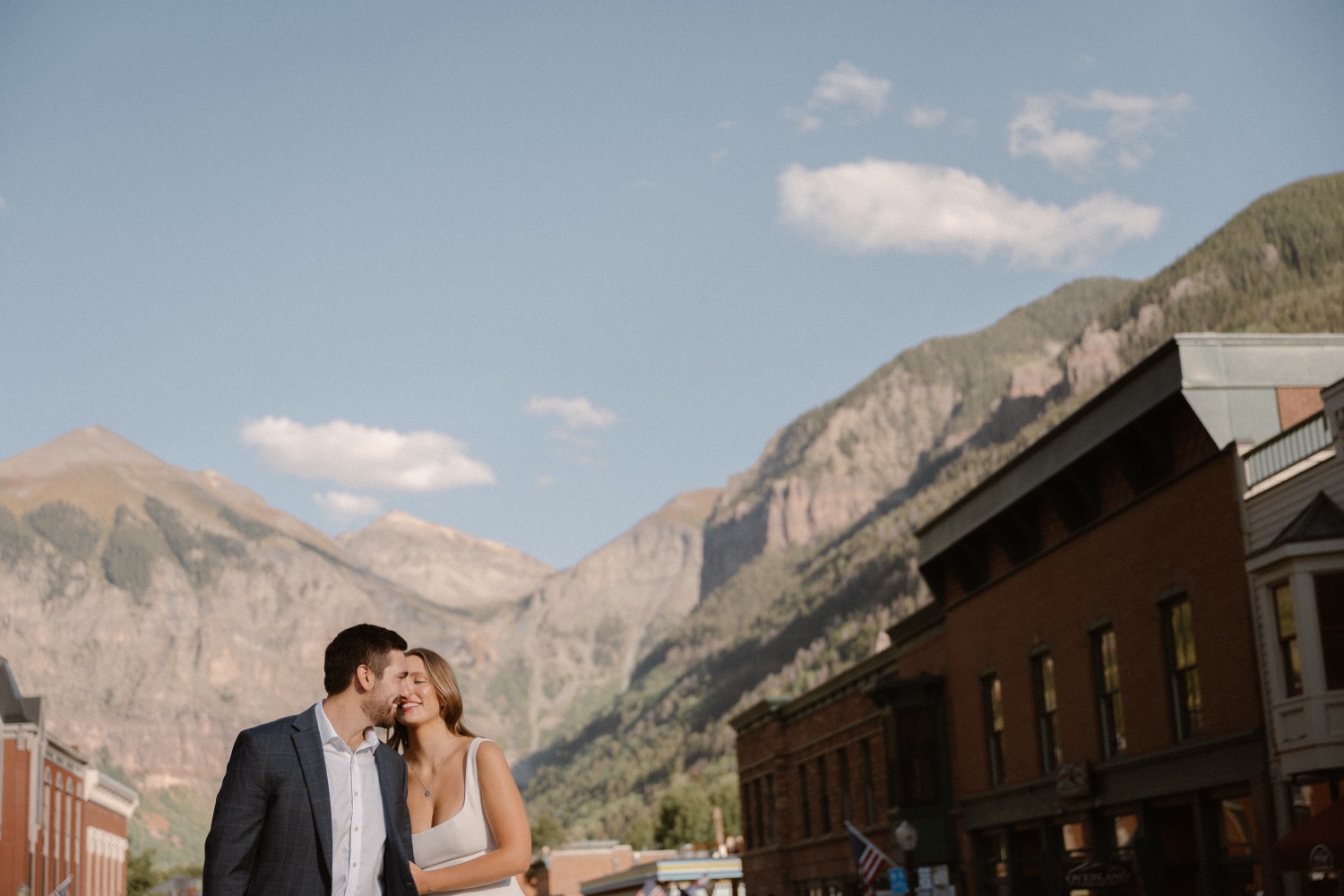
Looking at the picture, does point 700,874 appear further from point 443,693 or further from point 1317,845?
point 443,693

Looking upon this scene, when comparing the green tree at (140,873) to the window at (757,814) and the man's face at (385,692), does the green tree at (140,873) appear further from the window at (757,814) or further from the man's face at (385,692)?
the man's face at (385,692)

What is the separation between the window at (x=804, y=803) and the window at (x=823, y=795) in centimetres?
152

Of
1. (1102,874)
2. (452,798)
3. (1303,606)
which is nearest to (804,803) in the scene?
(1102,874)

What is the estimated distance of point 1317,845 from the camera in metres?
20.2

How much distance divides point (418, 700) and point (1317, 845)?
1729 centimetres

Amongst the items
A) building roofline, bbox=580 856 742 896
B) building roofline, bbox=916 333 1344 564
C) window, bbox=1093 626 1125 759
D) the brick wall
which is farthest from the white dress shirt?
building roofline, bbox=580 856 742 896

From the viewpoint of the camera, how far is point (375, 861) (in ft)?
18.3

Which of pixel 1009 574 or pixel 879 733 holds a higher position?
pixel 1009 574

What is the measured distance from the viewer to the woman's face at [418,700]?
6.36 metres

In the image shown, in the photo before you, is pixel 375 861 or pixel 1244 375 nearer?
pixel 375 861

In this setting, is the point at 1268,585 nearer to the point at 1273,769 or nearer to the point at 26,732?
the point at 1273,769

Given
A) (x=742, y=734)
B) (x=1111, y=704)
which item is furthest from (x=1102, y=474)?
(x=742, y=734)

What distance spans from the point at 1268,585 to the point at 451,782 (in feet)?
61.5

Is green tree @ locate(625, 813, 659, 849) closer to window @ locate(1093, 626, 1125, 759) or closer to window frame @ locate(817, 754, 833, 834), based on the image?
window frame @ locate(817, 754, 833, 834)
